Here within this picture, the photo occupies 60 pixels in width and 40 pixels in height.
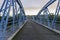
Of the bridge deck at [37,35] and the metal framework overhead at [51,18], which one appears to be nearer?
the bridge deck at [37,35]

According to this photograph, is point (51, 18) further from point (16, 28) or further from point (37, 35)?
point (37, 35)

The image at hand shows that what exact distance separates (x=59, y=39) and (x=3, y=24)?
461 cm

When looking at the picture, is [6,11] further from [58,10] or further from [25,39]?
[58,10]

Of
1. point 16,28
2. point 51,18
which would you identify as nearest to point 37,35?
point 16,28

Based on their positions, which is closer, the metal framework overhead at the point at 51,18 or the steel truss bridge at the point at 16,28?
the steel truss bridge at the point at 16,28

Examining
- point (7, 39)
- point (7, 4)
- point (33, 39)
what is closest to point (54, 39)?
point (33, 39)

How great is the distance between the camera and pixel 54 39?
49.1 feet

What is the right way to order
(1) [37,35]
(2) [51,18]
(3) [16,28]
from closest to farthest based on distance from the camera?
(1) [37,35], (3) [16,28], (2) [51,18]

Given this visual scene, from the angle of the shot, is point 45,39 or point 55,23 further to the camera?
point 55,23

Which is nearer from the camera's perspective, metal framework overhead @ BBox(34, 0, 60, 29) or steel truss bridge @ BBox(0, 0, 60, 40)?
steel truss bridge @ BBox(0, 0, 60, 40)

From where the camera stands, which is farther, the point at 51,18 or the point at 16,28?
the point at 51,18

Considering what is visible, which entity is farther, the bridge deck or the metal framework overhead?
the metal framework overhead

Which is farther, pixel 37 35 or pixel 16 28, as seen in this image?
pixel 16 28

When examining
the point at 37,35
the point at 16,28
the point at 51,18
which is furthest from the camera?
the point at 51,18
